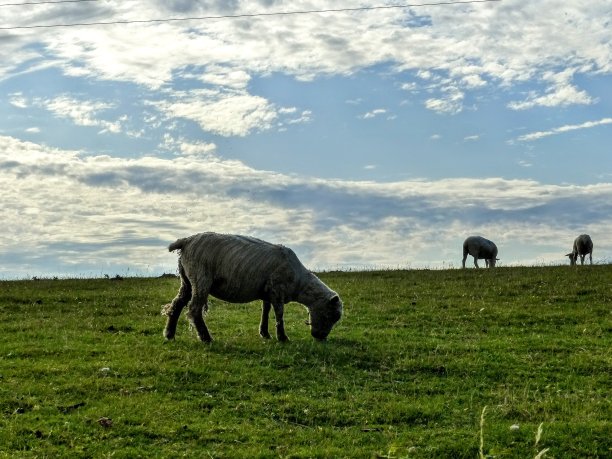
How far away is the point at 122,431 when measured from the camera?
11.0 meters

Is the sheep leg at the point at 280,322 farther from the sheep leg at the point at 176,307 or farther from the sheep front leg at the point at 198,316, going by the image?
the sheep leg at the point at 176,307

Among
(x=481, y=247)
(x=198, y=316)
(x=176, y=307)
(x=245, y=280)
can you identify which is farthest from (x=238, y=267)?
(x=481, y=247)

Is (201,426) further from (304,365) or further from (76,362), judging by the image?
(76,362)

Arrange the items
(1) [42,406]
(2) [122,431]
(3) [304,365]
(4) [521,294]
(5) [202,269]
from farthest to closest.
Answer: (4) [521,294] → (5) [202,269] → (3) [304,365] → (1) [42,406] → (2) [122,431]

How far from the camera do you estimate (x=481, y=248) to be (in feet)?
148

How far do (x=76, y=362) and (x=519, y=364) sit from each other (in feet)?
29.9

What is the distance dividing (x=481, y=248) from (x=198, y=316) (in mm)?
30851

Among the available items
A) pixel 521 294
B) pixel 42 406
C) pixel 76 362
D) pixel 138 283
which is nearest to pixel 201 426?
pixel 42 406

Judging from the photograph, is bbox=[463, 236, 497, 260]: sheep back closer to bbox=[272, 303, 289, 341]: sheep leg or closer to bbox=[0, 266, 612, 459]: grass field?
bbox=[0, 266, 612, 459]: grass field

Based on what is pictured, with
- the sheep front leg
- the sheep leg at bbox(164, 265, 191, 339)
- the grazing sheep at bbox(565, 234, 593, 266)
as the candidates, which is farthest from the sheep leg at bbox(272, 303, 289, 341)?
the grazing sheep at bbox(565, 234, 593, 266)

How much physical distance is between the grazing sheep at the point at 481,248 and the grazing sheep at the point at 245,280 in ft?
93.6

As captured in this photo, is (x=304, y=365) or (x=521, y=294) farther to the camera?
(x=521, y=294)

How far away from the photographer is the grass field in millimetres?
10688

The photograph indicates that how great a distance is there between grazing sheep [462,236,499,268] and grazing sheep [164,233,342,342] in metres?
28.5
